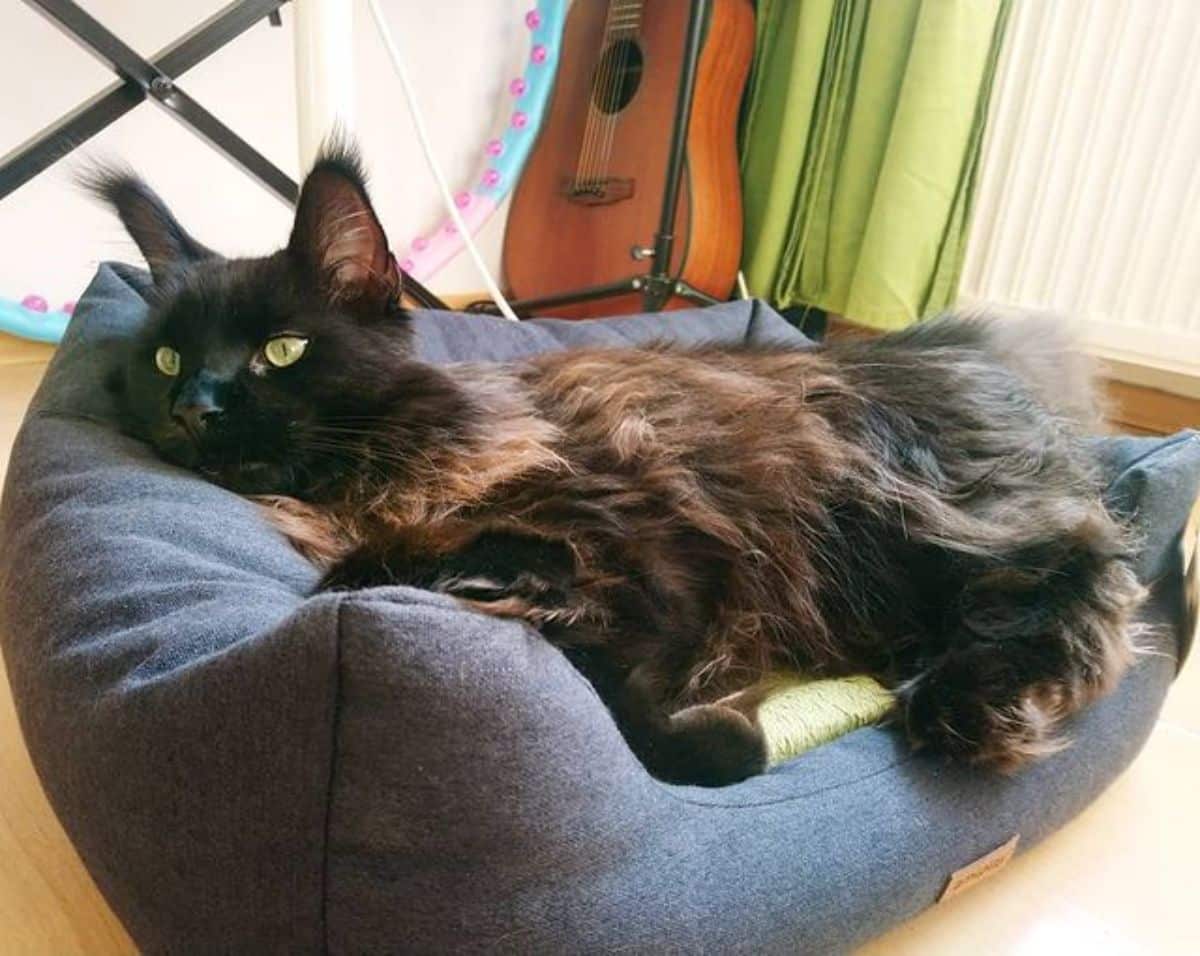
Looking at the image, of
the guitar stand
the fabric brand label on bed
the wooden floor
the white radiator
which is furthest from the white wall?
the fabric brand label on bed

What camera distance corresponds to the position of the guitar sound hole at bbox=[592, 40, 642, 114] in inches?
115

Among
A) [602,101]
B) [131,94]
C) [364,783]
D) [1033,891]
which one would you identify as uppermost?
[602,101]

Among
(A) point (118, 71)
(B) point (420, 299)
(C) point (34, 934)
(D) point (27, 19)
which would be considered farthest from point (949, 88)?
(C) point (34, 934)

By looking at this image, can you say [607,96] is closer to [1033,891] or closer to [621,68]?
[621,68]

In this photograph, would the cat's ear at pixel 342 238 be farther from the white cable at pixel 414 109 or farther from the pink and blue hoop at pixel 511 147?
→ the pink and blue hoop at pixel 511 147

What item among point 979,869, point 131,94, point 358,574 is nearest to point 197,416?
point 358,574

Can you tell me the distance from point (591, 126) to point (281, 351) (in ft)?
7.34

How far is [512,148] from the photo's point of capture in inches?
116

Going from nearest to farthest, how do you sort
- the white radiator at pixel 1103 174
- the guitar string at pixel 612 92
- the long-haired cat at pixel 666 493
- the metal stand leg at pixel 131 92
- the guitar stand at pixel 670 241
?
the long-haired cat at pixel 666 493, the metal stand leg at pixel 131 92, the white radiator at pixel 1103 174, the guitar stand at pixel 670 241, the guitar string at pixel 612 92

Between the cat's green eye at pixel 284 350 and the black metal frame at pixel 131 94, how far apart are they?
98 centimetres

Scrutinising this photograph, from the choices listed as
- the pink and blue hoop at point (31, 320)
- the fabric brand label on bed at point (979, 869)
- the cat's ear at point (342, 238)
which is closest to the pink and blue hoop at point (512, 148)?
the pink and blue hoop at point (31, 320)

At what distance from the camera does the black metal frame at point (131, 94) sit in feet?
6.19

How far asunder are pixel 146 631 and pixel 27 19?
7.11ft

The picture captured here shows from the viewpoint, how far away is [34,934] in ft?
2.96
